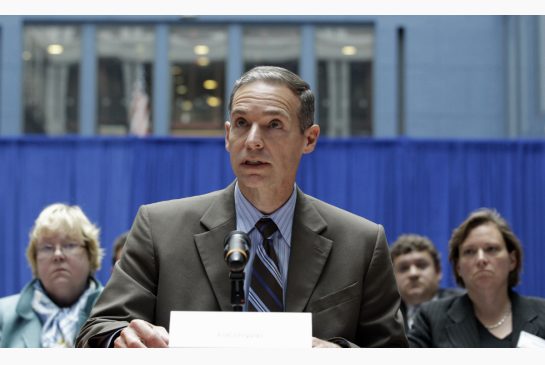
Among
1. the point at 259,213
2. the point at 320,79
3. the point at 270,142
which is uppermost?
the point at 320,79

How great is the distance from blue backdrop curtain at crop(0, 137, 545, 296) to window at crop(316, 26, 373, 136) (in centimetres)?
316

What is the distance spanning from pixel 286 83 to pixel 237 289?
0.72 metres

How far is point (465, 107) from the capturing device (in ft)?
40.9

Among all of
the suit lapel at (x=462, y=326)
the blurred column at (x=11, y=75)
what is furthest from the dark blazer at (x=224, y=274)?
the blurred column at (x=11, y=75)

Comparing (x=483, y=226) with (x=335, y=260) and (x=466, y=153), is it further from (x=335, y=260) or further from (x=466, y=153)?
(x=466, y=153)

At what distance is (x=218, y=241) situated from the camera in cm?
257

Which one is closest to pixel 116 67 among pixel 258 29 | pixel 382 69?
pixel 258 29

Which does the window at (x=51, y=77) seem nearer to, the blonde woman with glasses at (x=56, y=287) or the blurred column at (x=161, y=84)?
the blurred column at (x=161, y=84)

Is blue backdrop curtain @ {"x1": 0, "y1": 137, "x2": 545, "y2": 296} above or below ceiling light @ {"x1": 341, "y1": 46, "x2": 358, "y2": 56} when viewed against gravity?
below

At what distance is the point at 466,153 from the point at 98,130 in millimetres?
5560

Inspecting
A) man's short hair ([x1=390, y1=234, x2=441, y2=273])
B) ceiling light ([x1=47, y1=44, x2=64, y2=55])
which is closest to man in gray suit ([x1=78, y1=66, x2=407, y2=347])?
man's short hair ([x1=390, y1=234, x2=441, y2=273])

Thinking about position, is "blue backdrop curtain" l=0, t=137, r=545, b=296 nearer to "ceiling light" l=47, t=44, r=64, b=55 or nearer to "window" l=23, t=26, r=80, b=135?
"window" l=23, t=26, r=80, b=135

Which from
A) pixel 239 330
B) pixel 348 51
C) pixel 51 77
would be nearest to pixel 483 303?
pixel 239 330

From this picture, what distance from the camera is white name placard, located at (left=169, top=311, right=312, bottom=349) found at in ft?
6.39
